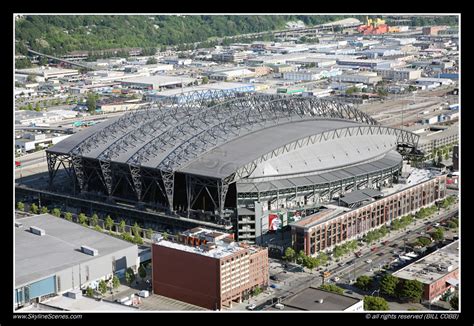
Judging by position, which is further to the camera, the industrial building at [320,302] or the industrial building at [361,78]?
the industrial building at [361,78]

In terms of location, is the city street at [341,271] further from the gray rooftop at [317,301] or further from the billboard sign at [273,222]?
the billboard sign at [273,222]

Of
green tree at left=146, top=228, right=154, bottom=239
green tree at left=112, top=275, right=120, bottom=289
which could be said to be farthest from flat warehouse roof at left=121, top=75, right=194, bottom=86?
green tree at left=112, top=275, right=120, bottom=289

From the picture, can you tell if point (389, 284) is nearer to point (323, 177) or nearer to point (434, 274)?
point (434, 274)

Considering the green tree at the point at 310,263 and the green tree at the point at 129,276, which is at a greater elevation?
the green tree at the point at 310,263

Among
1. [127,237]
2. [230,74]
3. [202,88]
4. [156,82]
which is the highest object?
[230,74]

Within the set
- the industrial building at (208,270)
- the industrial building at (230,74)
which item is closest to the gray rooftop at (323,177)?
the industrial building at (208,270)

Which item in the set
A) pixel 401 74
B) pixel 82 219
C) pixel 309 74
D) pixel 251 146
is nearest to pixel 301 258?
pixel 251 146

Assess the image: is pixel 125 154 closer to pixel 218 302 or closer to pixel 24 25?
pixel 218 302
